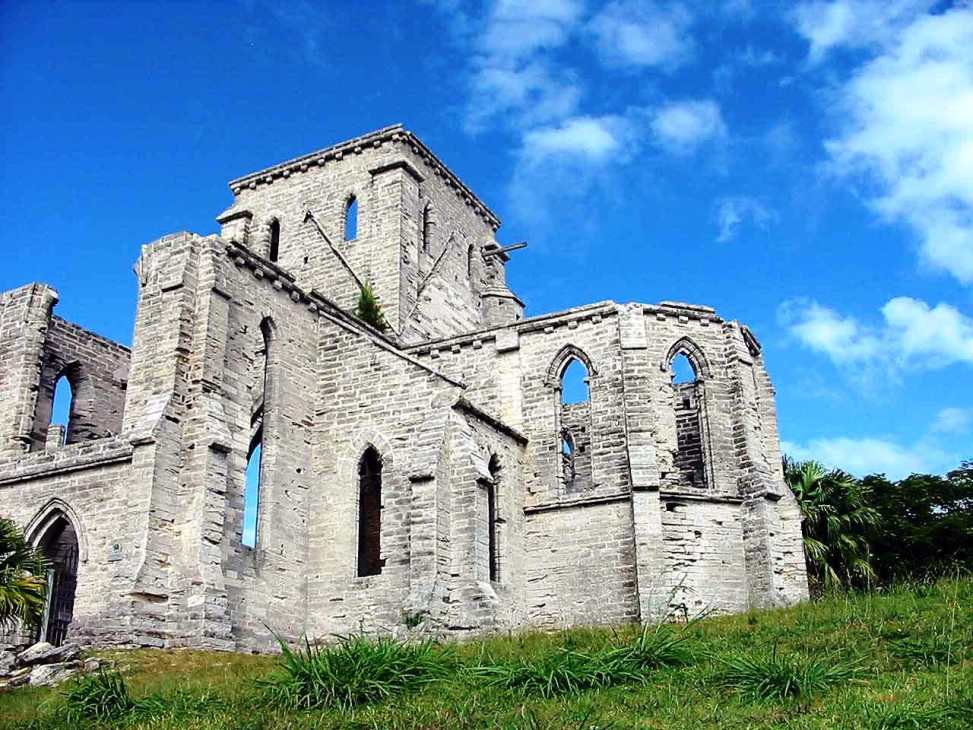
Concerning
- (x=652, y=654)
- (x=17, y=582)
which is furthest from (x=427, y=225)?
(x=652, y=654)

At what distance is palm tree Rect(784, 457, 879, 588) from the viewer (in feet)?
90.4

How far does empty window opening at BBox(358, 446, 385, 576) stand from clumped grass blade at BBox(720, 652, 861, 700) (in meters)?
12.7

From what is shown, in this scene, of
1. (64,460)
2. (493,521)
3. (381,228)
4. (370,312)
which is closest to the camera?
(64,460)

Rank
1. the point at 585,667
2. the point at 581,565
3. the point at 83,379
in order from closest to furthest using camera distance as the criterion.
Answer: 1. the point at 585,667
2. the point at 581,565
3. the point at 83,379

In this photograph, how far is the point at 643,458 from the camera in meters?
22.1

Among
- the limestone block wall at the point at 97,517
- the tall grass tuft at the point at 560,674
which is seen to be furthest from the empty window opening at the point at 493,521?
the tall grass tuft at the point at 560,674

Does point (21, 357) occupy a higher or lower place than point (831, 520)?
higher

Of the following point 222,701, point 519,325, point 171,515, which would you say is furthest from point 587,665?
point 519,325

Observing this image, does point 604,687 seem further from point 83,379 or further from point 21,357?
point 83,379

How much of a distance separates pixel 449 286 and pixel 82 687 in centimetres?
2326

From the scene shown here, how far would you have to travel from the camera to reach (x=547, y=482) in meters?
23.3

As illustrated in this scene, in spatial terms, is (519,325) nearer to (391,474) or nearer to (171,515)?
(391,474)

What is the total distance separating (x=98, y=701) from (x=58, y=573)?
1132 centimetres

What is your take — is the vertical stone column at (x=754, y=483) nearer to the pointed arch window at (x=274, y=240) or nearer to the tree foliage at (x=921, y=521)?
the tree foliage at (x=921, y=521)
